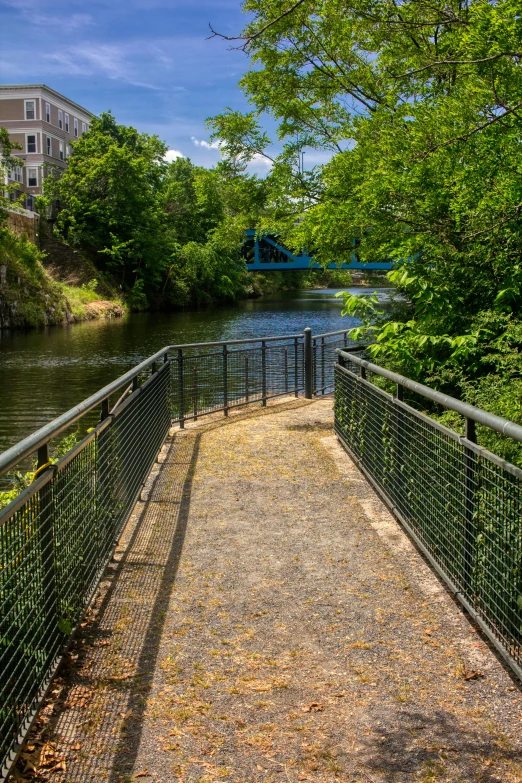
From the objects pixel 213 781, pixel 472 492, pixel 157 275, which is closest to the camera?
pixel 213 781

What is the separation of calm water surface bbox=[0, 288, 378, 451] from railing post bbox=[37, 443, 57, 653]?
1096 cm

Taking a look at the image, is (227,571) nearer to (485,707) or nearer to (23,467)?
(485,707)

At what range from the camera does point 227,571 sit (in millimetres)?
4918

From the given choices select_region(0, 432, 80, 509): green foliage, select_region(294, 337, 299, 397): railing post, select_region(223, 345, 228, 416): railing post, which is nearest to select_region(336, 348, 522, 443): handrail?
select_region(0, 432, 80, 509): green foliage

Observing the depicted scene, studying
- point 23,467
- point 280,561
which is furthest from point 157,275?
point 280,561

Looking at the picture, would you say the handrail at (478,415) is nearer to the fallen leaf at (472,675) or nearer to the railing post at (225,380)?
the fallen leaf at (472,675)

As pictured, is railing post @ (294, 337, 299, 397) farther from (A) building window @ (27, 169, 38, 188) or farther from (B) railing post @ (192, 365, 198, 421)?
(A) building window @ (27, 169, 38, 188)

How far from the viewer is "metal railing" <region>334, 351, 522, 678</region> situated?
11.6ft

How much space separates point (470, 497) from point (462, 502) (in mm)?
153

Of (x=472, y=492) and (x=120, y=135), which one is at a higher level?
(x=120, y=135)

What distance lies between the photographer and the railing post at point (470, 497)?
4043mm

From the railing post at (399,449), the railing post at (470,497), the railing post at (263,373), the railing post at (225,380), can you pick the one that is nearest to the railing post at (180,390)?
the railing post at (225,380)

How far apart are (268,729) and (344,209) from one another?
335 inches

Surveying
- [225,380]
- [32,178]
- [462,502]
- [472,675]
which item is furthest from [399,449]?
[32,178]
